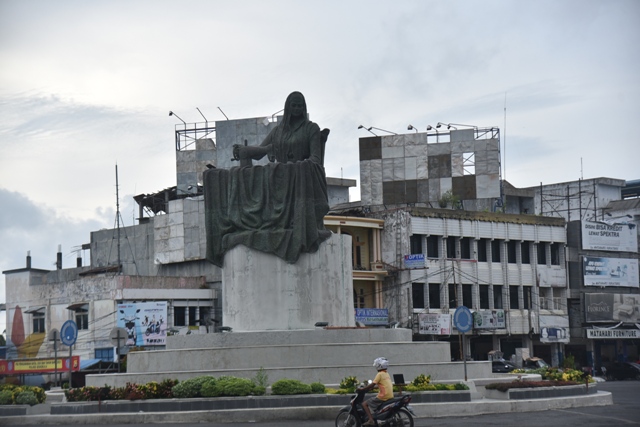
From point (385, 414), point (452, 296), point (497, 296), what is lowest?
point (385, 414)

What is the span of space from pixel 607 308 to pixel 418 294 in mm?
15244

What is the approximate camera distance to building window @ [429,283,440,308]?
6600 centimetres

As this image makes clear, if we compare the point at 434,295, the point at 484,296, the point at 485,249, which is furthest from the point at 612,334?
the point at 434,295

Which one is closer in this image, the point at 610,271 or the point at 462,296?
the point at 462,296

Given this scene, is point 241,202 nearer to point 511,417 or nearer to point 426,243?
point 511,417

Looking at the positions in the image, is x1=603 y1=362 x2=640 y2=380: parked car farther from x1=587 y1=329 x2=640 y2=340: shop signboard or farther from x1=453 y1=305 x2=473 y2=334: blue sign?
x1=453 y1=305 x2=473 y2=334: blue sign

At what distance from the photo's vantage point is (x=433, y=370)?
1156 inches

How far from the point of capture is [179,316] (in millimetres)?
63812

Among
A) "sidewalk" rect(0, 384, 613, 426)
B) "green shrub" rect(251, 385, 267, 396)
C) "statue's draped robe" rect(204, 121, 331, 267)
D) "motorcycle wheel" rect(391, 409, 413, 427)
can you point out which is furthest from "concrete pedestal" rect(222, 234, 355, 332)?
"motorcycle wheel" rect(391, 409, 413, 427)

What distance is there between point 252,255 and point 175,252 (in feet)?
128

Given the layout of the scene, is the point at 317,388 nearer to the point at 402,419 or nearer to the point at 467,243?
the point at 402,419

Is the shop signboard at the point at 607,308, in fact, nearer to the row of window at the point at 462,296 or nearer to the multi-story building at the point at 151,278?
the row of window at the point at 462,296

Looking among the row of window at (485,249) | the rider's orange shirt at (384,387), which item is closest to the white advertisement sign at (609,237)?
the row of window at (485,249)

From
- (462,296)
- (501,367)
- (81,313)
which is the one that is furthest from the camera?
(462,296)
